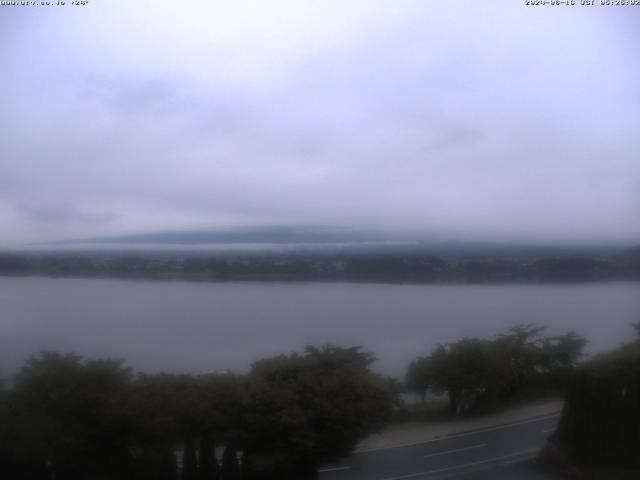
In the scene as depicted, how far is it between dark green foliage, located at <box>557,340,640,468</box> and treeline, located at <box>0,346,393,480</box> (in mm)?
1630

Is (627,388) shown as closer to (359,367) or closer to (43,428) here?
(359,367)

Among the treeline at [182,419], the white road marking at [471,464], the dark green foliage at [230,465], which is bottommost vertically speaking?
the white road marking at [471,464]

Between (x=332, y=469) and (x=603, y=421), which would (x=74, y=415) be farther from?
(x=603, y=421)

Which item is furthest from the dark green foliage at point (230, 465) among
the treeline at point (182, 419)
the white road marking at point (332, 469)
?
the white road marking at point (332, 469)

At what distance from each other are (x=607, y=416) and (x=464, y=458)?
3.95 ft

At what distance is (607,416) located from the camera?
5164mm

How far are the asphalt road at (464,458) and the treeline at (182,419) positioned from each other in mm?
196

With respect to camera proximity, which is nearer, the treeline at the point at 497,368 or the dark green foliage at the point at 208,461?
the dark green foliage at the point at 208,461

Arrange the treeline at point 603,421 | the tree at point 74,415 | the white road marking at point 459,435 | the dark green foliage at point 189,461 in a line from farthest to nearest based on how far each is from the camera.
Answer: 1. the treeline at point 603,421
2. the white road marking at point 459,435
3. the dark green foliage at point 189,461
4. the tree at point 74,415

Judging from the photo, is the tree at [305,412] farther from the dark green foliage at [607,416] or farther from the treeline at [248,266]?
the dark green foliage at [607,416]

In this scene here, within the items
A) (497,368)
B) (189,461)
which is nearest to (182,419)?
(189,461)

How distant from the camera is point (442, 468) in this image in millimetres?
5039

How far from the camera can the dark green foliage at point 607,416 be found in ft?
16.8

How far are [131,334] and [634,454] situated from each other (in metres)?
4.10
